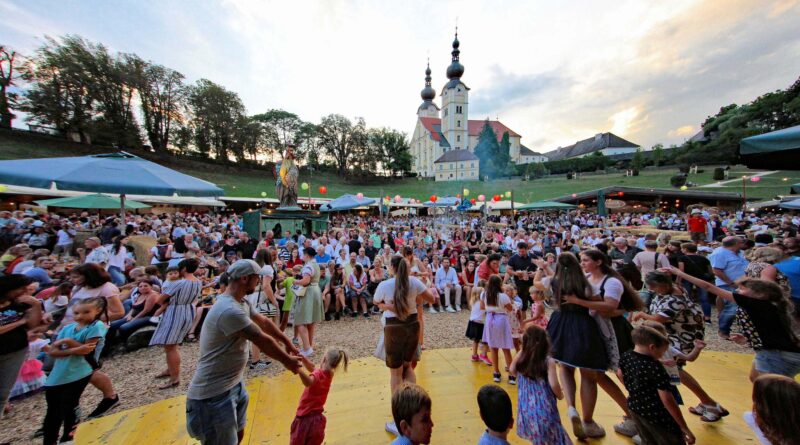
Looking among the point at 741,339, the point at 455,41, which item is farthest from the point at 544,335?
the point at 455,41

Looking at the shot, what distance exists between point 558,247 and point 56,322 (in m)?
12.0

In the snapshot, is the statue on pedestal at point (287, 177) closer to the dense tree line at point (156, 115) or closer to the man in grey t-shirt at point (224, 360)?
the man in grey t-shirt at point (224, 360)

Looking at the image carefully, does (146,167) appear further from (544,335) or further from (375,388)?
(544,335)

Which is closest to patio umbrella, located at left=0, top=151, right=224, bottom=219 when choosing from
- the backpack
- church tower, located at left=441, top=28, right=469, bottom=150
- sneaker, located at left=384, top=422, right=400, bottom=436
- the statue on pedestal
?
the backpack

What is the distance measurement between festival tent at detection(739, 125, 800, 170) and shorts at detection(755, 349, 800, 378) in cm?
186

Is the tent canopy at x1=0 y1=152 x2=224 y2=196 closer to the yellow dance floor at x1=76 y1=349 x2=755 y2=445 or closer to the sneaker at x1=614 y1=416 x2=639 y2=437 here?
the yellow dance floor at x1=76 y1=349 x2=755 y2=445

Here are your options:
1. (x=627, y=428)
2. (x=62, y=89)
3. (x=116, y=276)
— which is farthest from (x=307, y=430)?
(x=62, y=89)

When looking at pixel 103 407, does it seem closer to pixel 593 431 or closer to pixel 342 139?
pixel 593 431

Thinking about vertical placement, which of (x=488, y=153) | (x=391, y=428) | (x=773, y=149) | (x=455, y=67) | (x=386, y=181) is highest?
(x=455, y=67)

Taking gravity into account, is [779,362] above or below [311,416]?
above

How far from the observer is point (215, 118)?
41.9m

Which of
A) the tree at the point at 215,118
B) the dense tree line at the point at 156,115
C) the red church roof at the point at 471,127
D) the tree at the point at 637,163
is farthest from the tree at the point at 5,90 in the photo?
the tree at the point at 637,163

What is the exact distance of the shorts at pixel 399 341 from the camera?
3082mm

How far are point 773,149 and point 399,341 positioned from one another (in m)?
4.10
